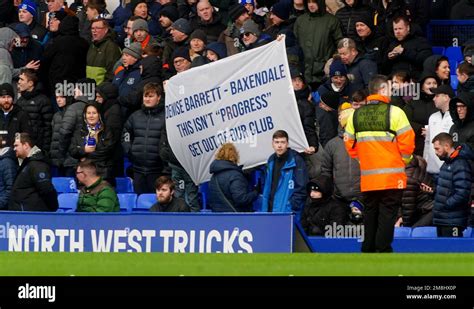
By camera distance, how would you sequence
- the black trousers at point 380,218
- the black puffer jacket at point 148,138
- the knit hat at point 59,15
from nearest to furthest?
the black trousers at point 380,218
the black puffer jacket at point 148,138
the knit hat at point 59,15

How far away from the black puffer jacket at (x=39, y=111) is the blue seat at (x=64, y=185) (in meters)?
0.84

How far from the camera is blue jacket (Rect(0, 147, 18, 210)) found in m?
20.3

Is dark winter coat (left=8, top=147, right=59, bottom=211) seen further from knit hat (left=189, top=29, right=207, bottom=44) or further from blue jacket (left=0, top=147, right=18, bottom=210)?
knit hat (left=189, top=29, right=207, bottom=44)

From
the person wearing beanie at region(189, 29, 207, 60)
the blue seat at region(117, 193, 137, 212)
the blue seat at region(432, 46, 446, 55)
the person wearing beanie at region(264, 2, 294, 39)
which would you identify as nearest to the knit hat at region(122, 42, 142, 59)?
the person wearing beanie at region(189, 29, 207, 60)

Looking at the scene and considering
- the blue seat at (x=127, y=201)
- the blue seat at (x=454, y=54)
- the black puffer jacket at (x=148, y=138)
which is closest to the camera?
the blue seat at (x=127, y=201)

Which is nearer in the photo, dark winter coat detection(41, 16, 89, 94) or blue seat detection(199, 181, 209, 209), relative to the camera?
blue seat detection(199, 181, 209, 209)

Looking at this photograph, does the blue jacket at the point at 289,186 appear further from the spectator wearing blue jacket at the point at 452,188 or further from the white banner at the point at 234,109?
the spectator wearing blue jacket at the point at 452,188

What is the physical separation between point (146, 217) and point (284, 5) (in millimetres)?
6412

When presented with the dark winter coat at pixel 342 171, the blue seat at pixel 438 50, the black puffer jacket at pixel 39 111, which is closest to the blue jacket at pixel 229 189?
the dark winter coat at pixel 342 171

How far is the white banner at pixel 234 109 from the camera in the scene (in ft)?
66.0

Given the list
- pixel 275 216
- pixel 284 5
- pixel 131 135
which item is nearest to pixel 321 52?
pixel 284 5

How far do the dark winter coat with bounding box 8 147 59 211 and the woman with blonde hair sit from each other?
1.81m
